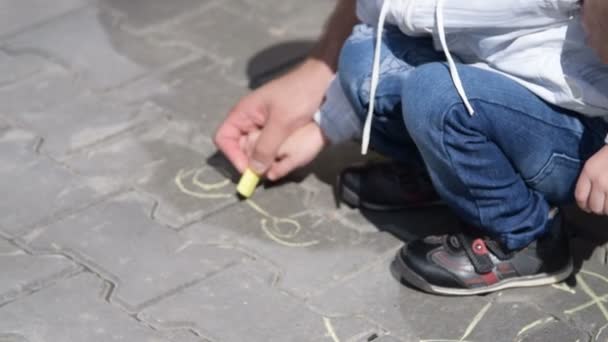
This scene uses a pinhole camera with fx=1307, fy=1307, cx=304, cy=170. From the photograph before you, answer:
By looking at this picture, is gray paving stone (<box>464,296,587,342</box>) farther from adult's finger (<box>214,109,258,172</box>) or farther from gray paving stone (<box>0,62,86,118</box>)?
gray paving stone (<box>0,62,86,118</box>)

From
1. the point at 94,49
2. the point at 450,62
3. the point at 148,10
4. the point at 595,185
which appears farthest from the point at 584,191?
→ the point at 148,10

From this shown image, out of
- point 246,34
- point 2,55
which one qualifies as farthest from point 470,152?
point 2,55

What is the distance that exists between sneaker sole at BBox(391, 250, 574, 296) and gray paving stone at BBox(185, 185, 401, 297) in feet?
0.34

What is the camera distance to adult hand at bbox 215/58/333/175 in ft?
8.80

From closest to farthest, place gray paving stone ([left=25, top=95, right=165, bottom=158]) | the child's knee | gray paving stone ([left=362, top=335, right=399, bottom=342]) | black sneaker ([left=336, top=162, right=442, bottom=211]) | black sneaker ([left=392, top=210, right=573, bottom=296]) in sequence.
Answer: gray paving stone ([left=362, top=335, right=399, bottom=342]) → black sneaker ([left=392, top=210, right=573, bottom=296]) → the child's knee → black sneaker ([left=336, top=162, right=442, bottom=211]) → gray paving stone ([left=25, top=95, right=165, bottom=158])

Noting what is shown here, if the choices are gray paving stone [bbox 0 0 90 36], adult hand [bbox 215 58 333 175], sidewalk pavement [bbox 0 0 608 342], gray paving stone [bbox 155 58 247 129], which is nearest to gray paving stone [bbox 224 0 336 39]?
sidewalk pavement [bbox 0 0 608 342]

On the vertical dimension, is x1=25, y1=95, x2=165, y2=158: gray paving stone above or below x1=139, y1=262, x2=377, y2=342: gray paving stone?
below

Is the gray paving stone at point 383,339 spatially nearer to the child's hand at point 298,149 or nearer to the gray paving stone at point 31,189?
the child's hand at point 298,149

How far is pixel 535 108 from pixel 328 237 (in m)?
0.51

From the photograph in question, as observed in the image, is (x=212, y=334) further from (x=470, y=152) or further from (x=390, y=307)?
(x=470, y=152)

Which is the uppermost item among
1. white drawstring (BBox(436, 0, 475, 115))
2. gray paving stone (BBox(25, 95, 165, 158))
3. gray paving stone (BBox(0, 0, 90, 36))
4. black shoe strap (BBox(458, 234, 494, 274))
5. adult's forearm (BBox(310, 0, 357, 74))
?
white drawstring (BBox(436, 0, 475, 115))

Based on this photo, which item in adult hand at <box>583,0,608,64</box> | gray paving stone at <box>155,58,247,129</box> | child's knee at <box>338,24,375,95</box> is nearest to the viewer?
adult hand at <box>583,0,608,64</box>

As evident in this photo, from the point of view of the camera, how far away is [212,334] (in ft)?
7.44

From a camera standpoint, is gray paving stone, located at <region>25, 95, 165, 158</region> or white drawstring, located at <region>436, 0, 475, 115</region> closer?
white drawstring, located at <region>436, 0, 475, 115</region>
